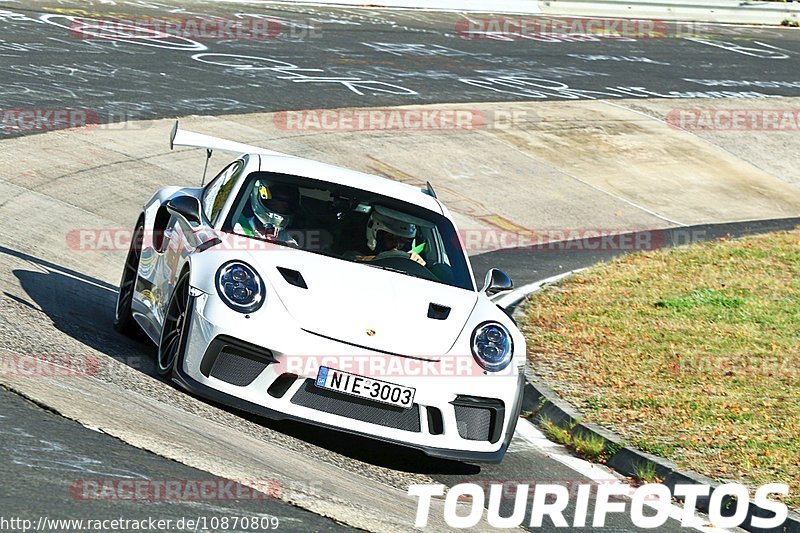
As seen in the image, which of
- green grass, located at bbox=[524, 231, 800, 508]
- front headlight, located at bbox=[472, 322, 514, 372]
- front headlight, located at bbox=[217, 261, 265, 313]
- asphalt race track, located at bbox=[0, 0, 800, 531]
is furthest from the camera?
green grass, located at bbox=[524, 231, 800, 508]

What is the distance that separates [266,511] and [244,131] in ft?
44.7

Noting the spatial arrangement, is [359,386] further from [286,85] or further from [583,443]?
[286,85]

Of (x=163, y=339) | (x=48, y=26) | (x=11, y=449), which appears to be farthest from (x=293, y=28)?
(x=11, y=449)

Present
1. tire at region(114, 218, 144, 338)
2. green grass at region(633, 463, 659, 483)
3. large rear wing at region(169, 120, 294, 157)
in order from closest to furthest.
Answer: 1. green grass at region(633, 463, 659, 483)
2. tire at region(114, 218, 144, 338)
3. large rear wing at region(169, 120, 294, 157)

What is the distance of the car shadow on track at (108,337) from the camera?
7227 millimetres

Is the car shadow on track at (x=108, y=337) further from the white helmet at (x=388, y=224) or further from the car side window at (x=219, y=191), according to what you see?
the white helmet at (x=388, y=224)

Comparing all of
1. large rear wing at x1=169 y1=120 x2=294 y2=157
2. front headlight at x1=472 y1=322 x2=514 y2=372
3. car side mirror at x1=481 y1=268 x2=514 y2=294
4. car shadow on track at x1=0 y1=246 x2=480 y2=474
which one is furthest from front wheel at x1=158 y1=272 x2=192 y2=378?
car side mirror at x1=481 y1=268 x2=514 y2=294

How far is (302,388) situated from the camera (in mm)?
6680

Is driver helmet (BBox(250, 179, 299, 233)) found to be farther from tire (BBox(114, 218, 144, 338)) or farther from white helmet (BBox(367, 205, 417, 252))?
Answer: tire (BBox(114, 218, 144, 338))

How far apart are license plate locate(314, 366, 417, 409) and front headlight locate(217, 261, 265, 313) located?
55cm

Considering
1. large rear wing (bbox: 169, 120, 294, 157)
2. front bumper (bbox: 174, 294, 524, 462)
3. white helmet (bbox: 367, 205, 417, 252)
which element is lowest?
front bumper (bbox: 174, 294, 524, 462)

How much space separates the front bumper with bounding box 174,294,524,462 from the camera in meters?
6.68

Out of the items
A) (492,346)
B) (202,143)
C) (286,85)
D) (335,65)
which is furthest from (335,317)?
(335,65)

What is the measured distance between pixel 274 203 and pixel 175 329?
1.24m
